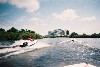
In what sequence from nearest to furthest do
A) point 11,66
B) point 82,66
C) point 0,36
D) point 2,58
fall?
point 82,66
point 11,66
point 2,58
point 0,36

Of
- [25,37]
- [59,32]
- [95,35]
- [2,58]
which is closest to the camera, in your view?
[2,58]

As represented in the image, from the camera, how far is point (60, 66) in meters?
16.8

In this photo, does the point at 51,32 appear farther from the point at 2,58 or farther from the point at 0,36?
the point at 2,58

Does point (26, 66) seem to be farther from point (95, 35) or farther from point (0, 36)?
point (95, 35)

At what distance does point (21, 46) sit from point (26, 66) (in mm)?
10936

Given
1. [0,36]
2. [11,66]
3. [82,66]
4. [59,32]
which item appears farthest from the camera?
[59,32]

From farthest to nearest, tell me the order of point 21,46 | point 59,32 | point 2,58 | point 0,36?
point 59,32, point 0,36, point 21,46, point 2,58

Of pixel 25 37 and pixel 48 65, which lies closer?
pixel 48 65

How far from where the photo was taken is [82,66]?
12.9m

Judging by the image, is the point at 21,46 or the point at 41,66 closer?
the point at 41,66

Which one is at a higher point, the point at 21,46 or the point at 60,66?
the point at 21,46

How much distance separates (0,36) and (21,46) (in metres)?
54.0

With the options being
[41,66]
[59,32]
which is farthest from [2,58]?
[59,32]

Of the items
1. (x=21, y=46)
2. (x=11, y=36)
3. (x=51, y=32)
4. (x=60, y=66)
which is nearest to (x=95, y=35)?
(x=11, y=36)
